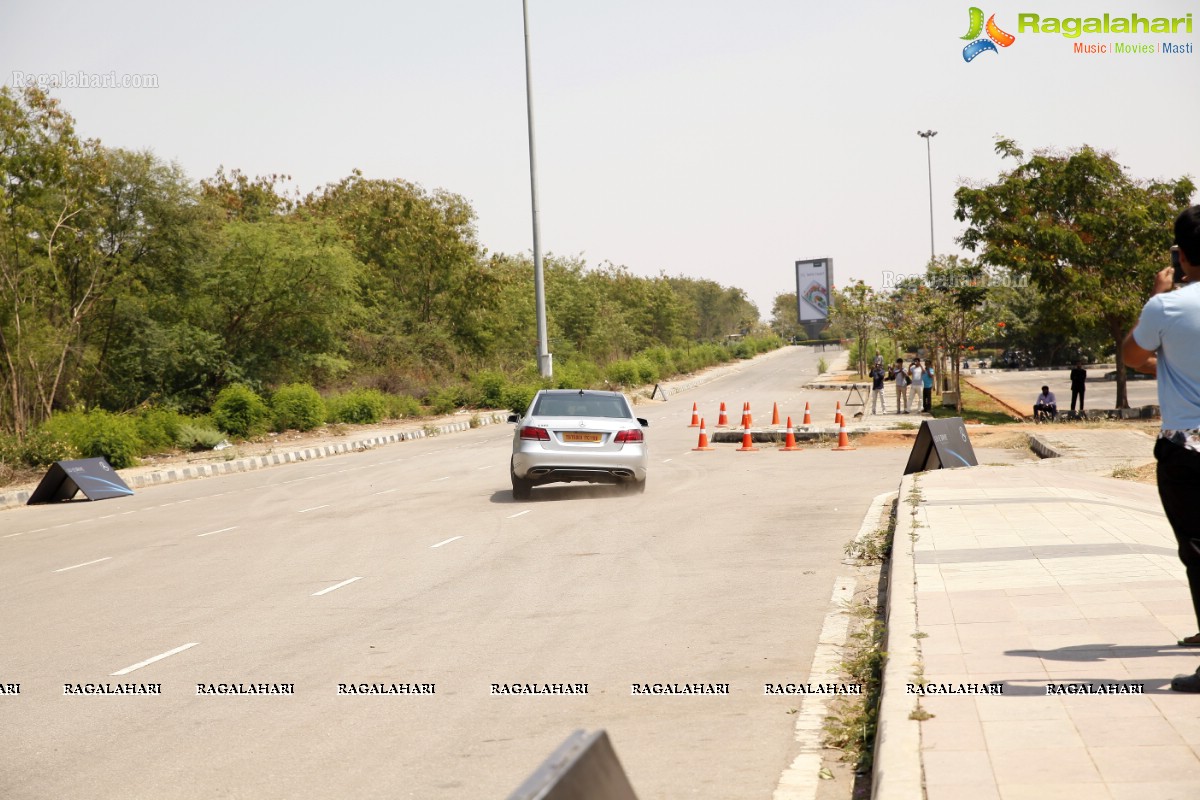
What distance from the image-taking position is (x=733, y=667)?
7.19 m

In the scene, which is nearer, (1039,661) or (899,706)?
(899,706)

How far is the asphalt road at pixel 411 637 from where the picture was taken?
5.51m

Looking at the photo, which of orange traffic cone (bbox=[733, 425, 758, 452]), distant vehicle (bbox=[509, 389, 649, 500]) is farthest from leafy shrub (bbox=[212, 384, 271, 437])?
distant vehicle (bbox=[509, 389, 649, 500])

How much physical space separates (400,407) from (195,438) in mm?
12391

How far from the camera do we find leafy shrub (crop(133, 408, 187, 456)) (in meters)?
29.5

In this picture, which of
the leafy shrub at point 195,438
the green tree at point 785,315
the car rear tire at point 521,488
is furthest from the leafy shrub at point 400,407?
the green tree at point 785,315

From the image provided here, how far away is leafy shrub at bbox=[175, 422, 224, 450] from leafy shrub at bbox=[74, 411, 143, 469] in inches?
116

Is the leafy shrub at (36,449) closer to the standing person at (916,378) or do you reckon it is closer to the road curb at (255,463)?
the road curb at (255,463)

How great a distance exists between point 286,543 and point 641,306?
8273cm

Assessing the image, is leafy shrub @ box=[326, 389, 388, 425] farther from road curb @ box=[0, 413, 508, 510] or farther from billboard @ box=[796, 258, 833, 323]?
billboard @ box=[796, 258, 833, 323]

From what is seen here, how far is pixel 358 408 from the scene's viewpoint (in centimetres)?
3981

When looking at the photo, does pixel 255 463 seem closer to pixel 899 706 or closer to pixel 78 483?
pixel 78 483

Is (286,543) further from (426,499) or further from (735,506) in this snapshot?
(735,506)

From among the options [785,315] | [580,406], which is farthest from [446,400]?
[785,315]
